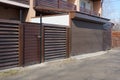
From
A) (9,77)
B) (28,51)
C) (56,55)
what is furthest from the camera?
(56,55)

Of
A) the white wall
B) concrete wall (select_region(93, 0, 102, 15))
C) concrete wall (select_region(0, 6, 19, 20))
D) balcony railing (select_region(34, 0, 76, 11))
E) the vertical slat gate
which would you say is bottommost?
the vertical slat gate

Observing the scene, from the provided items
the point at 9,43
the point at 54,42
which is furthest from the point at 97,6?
the point at 9,43

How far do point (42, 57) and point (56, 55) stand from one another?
4.99 ft

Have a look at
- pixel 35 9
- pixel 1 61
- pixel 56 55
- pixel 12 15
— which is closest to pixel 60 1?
pixel 35 9

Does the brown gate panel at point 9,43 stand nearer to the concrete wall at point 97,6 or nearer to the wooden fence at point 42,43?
the wooden fence at point 42,43

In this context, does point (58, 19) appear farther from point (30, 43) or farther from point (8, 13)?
point (30, 43)

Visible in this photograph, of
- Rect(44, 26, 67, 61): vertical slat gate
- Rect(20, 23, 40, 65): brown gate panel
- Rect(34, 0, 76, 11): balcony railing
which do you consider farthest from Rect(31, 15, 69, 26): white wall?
Rect(20, 23, 40, 65): brown gate panel

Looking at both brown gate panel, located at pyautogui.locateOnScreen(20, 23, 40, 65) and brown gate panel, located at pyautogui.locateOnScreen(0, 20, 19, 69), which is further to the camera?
brown gate panel, located at pyautogui.locateOnScreen(20, 23, 40, 65)

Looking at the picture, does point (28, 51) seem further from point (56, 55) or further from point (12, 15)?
point (12, 15)

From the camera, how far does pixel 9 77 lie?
10094mm

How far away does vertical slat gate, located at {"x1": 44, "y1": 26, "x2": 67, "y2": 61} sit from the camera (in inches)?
564

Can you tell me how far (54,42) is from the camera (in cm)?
1504

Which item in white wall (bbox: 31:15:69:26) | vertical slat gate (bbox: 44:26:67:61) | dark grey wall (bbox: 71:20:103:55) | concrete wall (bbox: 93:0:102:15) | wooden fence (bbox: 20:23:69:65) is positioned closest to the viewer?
wooden fence (bbox: 20:23:69:65)

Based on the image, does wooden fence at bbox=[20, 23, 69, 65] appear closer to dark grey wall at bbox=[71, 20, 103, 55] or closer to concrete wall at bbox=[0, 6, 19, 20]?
dark grey wall at bbox=[71, 20, 103, 55]
